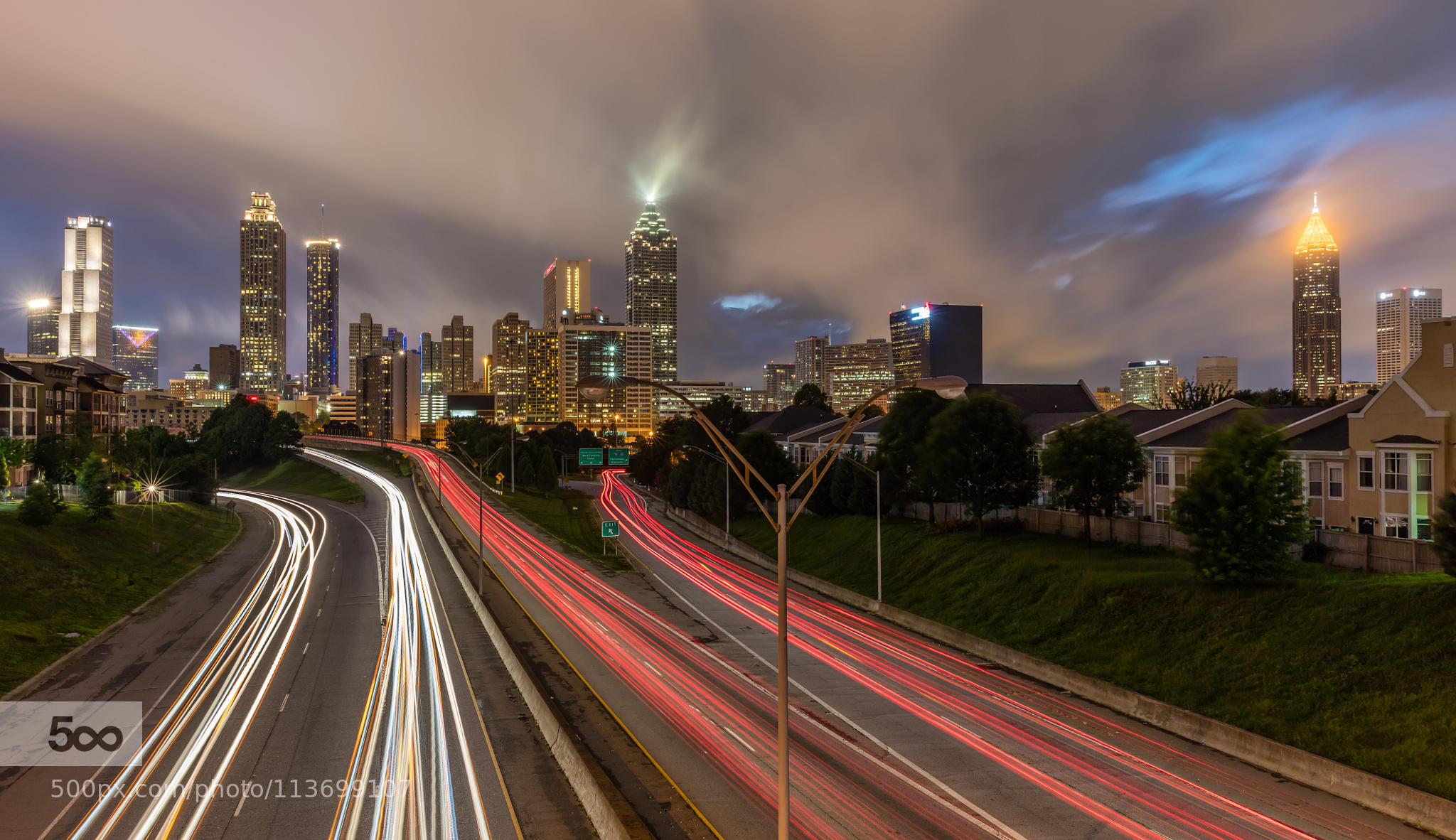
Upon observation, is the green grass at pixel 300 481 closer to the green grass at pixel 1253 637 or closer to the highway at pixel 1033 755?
the highway at pixel 1033 755

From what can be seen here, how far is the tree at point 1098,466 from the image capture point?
138 feet

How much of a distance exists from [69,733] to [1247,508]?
42124mm

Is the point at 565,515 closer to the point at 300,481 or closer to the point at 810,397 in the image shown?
the point at 300,481

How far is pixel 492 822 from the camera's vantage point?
1802cm

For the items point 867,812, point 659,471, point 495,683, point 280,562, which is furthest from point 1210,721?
point 659,471

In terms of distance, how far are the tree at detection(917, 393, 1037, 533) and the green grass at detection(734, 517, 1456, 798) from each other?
4088 millimetres

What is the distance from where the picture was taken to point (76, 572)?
44.3 metres

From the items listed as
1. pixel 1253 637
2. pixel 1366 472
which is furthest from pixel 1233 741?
pixel 1366 472

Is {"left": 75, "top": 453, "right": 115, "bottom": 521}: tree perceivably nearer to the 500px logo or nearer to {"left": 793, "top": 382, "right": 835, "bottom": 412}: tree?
the 500px logo

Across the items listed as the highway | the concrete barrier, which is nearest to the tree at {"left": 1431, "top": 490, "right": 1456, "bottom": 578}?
the concrete barrier

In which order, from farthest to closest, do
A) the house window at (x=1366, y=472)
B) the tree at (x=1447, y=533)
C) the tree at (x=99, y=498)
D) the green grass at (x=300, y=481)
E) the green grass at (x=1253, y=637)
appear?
the green grass at (x=300, y=481), the tree at (x=99, y=498), the house window at (x=1366, y=472), the tree at (x=1447, y=533), the green grass at (x=1253, y=637)

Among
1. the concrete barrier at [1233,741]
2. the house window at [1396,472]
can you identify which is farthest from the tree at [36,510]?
the house window at [1396,472]

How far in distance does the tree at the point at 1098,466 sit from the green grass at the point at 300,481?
84.0 metres

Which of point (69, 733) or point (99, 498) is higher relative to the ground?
point (99, 498)
